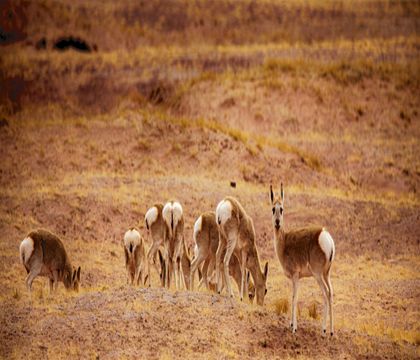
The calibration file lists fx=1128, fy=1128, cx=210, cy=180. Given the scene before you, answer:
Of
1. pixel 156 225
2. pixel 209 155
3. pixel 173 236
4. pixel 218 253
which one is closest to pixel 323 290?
pixel 218 253

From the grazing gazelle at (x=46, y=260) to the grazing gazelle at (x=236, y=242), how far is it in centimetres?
494

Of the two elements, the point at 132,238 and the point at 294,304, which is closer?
the point at 294,304

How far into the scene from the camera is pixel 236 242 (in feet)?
85.5

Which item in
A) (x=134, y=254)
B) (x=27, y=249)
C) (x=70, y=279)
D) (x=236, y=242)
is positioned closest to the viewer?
(x=236, y=242)

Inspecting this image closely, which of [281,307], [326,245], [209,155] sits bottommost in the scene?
[209,155]

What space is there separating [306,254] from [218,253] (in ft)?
8.89

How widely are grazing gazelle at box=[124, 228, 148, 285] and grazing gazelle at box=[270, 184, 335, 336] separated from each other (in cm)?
597

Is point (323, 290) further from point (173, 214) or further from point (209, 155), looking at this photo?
point (209, 155)

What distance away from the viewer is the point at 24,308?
25578mm

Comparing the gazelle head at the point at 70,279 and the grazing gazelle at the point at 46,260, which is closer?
the grazing gazelle at the point at 46,260

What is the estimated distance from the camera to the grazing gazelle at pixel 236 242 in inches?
1006

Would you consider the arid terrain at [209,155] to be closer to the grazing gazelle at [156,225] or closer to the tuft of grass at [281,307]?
the tuft of grass at [281,307]

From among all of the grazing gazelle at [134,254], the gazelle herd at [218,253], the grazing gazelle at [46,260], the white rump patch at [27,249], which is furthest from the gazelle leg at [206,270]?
the white rump patch at [27,249]

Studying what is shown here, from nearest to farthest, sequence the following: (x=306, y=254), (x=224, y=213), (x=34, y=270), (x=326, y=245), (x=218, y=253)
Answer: (x=326, y=245) < (x=306, y=254) < (x=224, y=213) < (x=218, y=253) < (x=34, y=270)
